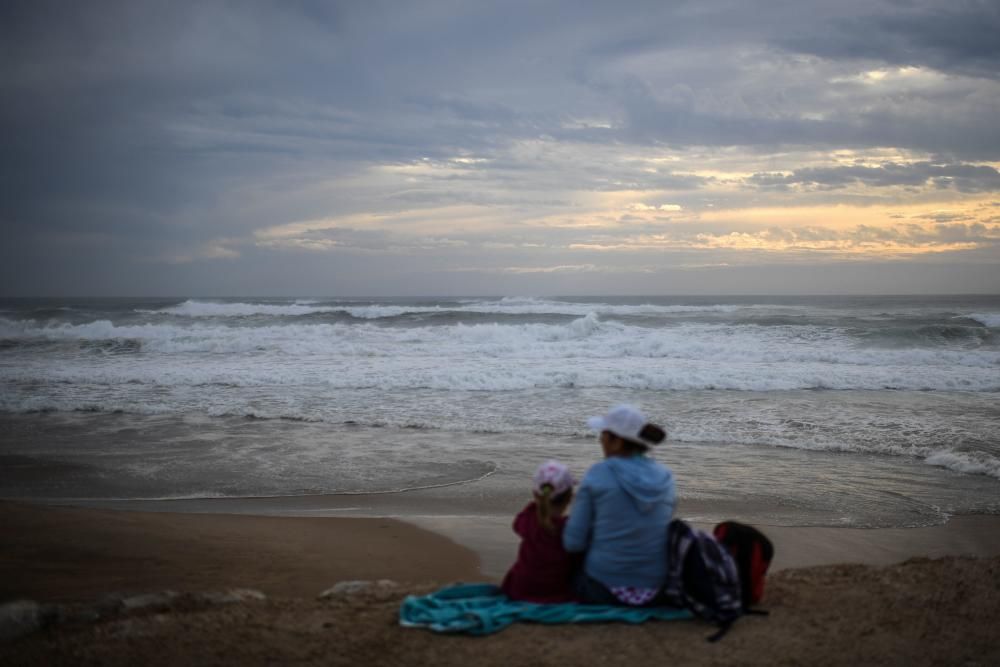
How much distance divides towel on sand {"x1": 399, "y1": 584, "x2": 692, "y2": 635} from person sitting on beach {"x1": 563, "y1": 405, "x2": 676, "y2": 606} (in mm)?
96

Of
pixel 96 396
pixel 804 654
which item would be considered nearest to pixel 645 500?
pixel 804 654

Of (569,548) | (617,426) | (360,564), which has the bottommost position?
(360,564)

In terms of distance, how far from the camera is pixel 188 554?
16.3 feet

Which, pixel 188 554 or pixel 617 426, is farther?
pixel 188 554

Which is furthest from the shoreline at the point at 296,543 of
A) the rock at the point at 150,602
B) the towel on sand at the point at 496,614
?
the towel on sand at the point at 496,614

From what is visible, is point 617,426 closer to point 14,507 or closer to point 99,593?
point 99,593

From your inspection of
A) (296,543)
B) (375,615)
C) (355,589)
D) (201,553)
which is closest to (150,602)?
(355,589)

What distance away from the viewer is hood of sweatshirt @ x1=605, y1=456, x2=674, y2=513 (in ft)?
11.2

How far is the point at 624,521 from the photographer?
3475 millimetres

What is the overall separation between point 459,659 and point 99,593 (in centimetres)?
248

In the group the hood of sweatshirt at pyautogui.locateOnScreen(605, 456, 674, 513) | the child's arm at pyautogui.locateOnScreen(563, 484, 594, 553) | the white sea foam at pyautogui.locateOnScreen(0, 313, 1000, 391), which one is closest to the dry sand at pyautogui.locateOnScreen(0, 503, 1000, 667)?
the child's arm at pyautogui.locateOnScreen(563, 484, 594, 553)

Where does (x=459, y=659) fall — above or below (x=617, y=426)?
below

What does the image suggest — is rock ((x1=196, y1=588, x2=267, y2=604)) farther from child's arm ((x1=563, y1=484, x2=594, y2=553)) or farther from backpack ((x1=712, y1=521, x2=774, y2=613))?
backpack ((x1=712, y1=521, x2=774, y2=613))

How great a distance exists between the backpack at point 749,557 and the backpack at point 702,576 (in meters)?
0.14
